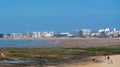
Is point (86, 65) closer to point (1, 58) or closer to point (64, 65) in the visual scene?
point (64, 65)

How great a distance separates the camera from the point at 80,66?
119 ft

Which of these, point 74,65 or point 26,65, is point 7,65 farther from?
point 74,65

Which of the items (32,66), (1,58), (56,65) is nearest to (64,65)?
(56,65)

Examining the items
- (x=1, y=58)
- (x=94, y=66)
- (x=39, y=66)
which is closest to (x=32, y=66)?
(x=39, y=66)

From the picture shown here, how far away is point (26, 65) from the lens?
3662 centimetres

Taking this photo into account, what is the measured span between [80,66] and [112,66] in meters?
2.78

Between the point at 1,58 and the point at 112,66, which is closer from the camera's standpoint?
the point at 112,66

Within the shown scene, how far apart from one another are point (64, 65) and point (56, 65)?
73 centimetres

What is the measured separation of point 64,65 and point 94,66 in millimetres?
2732

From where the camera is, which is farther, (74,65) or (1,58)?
(1,58)

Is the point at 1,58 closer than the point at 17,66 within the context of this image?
No

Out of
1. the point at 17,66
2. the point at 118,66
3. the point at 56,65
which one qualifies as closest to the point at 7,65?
the point at 17,66

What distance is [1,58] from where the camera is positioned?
4472 centimetres

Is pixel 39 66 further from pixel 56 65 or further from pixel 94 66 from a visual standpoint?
pixel 94 66
